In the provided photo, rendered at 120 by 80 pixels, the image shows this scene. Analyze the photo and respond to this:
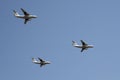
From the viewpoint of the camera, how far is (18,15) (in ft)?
544

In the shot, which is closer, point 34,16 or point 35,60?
point 34,16

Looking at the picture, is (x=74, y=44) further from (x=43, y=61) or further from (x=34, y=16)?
(x=34, y=16)

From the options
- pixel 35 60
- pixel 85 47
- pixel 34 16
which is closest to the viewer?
pixel 34 16

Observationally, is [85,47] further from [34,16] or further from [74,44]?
[34,16]

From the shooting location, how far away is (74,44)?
188 m

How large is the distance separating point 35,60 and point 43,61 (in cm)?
1388

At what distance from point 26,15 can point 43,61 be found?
96.3 ft

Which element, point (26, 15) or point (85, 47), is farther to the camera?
point (85, 47)

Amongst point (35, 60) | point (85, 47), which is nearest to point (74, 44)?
point (85, 47)

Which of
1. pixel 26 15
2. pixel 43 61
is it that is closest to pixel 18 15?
pixel 26 15

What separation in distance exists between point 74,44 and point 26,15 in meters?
33.3

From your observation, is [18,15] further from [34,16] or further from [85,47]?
[85,47]

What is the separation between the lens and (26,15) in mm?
164750

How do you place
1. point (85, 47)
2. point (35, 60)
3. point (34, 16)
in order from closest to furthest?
point (34, 16) → point (85, 47) → point (35, 60)
